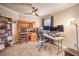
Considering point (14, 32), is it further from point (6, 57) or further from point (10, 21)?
point (6, 57)

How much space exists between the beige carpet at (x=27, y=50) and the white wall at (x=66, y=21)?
31 cm

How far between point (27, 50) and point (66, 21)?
1069mm

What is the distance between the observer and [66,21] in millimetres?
2184

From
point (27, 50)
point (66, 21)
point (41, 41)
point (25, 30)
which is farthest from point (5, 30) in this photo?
point (66, 21)

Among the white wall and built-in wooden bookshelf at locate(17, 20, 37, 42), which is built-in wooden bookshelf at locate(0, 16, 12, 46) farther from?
the white wall

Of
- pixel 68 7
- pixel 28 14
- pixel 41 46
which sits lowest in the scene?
pixel 41 46

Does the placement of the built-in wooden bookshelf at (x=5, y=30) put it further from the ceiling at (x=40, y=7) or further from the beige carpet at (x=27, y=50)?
the ceiling at (x=40, y=7)

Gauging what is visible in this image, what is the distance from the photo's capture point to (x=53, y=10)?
7.22ft

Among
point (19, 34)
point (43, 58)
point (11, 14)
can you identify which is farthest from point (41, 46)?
point (11, 14)

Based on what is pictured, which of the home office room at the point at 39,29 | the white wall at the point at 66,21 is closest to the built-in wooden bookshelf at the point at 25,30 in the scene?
the home office room at the point at 39,29

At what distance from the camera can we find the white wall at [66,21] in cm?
211

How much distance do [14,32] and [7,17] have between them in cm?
36

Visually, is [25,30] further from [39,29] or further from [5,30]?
[5,30]

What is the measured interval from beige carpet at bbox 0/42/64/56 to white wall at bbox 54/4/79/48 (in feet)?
1.00
